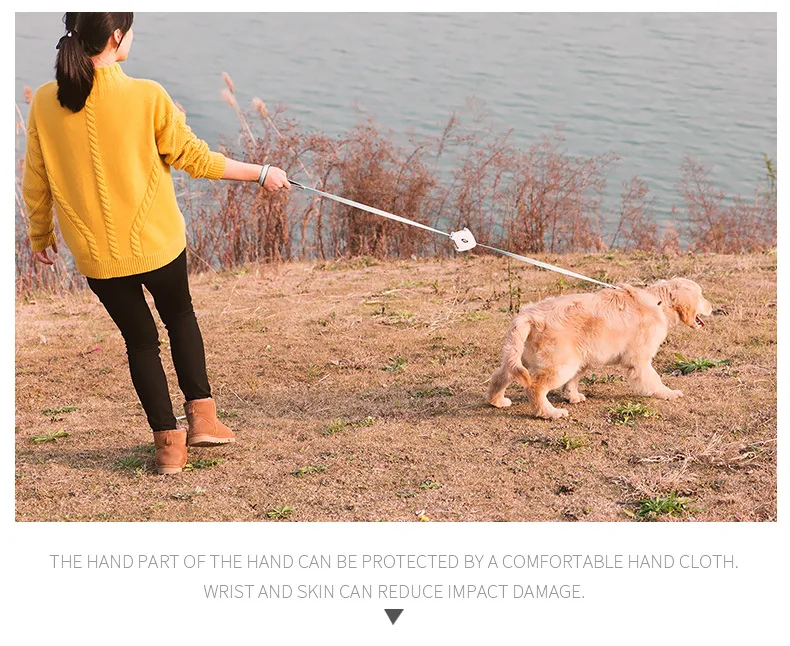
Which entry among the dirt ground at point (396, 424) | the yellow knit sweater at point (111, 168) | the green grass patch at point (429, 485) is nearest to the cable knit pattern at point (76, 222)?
the yellow knit sweater at point (111, 168)

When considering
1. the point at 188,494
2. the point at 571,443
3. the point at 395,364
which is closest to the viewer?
the point at 188,494

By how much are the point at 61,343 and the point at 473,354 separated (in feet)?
11.1

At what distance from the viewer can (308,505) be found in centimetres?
418

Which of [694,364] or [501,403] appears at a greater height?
[694,364]

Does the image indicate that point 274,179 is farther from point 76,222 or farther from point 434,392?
point 434,392

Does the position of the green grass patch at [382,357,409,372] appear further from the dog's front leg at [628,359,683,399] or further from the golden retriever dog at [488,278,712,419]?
the dog's front leg at [628,359,683,399]

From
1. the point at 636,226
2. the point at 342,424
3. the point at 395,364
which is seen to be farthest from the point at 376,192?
the point at 342,424

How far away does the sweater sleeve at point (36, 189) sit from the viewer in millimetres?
3943

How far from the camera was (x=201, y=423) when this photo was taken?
4.56m

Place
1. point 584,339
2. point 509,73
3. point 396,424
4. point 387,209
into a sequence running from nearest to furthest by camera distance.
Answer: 1. point 584,339
2. point 396,424
3. point 387,209
4. point 509,73

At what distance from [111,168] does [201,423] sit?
1.40m

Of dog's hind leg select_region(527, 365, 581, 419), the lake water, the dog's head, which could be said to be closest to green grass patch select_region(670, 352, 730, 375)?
the dog's head

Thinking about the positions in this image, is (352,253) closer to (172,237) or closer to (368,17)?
(172,237)
